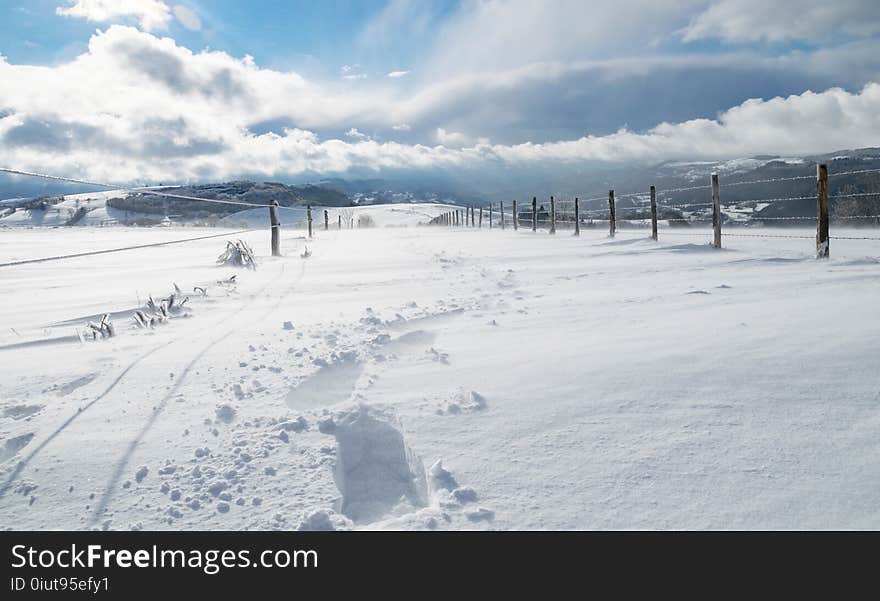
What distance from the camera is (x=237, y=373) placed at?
244cm

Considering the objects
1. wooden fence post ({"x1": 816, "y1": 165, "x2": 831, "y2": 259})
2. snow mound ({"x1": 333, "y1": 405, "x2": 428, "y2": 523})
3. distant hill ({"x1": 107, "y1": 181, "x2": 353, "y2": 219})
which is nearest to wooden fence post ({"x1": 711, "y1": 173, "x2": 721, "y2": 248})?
wooden fence post ({"x1": 816, "y1": 165, "x2": 831, "y2": 259})

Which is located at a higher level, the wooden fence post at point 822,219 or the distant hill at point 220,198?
the distant hill at point 220,198

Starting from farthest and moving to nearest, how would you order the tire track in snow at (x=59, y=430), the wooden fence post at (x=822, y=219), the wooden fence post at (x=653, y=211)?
the wooden fence post at (x=653, y=211)
the wooden fence post at (x=822, y=219)
the tire track in snow at (x=59, y=430)

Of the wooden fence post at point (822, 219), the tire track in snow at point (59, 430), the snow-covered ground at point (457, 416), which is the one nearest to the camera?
the snow-covered ground at point (457, 416)

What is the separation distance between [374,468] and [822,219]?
6.77 meters

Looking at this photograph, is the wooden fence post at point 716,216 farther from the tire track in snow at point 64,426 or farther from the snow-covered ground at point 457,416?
the tire track in snow at point 64,426

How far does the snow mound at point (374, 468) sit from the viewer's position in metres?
1.45

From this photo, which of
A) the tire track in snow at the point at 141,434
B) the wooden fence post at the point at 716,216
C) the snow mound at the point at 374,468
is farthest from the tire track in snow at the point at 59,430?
the wooden fence post at the point at 716,216

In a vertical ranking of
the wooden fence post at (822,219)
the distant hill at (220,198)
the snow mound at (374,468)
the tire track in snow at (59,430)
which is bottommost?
the snow mound at (374,468)

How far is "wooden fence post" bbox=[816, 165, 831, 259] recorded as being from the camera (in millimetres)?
5918

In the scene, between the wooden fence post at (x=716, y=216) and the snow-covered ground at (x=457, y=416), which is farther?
the wooden fence post at (x=716, y=216)
